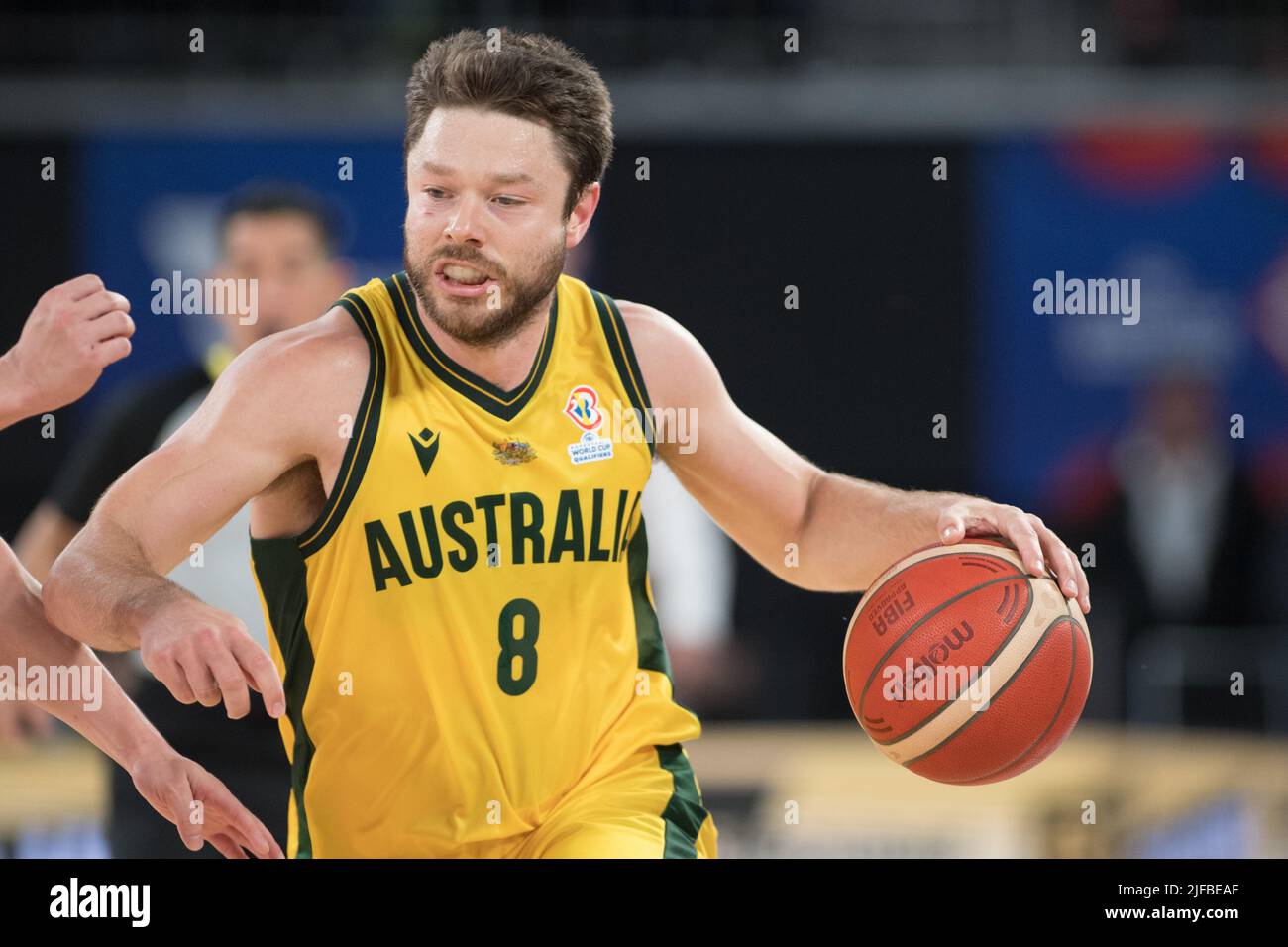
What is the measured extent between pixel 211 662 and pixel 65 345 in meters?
1.18

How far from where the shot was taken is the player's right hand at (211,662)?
3.31 meters

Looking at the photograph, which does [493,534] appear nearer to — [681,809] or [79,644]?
[681,809]

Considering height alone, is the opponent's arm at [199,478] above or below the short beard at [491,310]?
below

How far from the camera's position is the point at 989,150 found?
11.8 meters

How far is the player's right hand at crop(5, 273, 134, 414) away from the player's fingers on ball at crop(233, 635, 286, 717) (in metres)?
1.10

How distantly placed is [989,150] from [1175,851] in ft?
17.4

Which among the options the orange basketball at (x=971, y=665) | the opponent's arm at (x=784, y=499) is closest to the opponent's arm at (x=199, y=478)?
the opponent's arm at (x=784, y=499)

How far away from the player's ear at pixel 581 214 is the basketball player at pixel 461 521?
0.05 feet

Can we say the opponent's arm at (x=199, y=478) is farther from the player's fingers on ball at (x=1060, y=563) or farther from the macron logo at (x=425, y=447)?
the player's fingers on ball at (x=1060, y=563)

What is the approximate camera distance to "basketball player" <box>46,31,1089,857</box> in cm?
382

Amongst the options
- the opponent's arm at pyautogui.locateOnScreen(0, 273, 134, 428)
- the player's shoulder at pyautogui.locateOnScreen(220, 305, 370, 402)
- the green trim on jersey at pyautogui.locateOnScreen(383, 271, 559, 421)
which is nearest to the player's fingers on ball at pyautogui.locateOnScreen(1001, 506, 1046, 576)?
the green trim on jersey at pyautogui.locateOnScreen(383, 271, 559, 421)

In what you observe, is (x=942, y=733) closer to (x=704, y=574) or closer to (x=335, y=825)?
(x=335, y=825)
